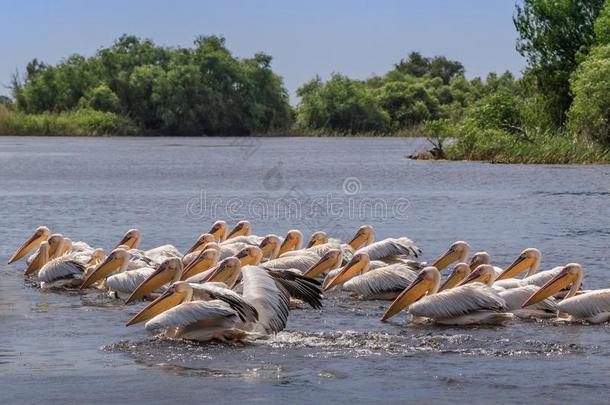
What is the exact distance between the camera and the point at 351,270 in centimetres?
1084

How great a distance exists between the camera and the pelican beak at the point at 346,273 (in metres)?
10.8

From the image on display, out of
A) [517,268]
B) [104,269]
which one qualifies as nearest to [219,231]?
[104,269]

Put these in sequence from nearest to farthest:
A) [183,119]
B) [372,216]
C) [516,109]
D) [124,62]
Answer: [372,216], [516,109], [183,119], [124,62]

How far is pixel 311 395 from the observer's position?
23.2 feet

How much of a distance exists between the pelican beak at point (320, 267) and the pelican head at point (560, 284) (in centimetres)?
232

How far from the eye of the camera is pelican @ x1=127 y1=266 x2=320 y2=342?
8.09 m

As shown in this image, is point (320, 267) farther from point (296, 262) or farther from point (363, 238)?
point (363, 238)

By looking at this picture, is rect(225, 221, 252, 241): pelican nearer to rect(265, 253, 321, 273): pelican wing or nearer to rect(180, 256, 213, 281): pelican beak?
rect(265, 253, 321, 273): pelican wing

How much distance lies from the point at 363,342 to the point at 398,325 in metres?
0.82

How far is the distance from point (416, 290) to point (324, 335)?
1074 millimetres

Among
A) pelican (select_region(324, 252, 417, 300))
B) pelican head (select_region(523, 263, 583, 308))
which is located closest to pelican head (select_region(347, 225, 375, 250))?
pelican (select_region(324, 252, 417, 300))

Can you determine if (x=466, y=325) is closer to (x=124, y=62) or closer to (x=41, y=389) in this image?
(x=41, y=389)

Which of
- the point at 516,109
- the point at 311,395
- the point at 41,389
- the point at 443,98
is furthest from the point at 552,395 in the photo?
the point at 443,98

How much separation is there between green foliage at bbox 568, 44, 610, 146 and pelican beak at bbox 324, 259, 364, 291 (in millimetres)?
28210
